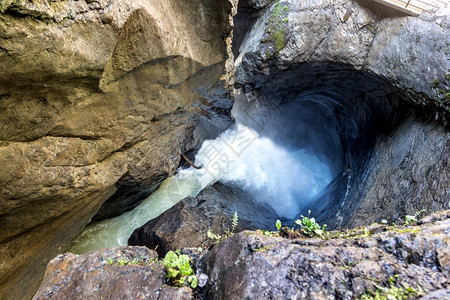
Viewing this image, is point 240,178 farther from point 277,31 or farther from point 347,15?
point 347,15

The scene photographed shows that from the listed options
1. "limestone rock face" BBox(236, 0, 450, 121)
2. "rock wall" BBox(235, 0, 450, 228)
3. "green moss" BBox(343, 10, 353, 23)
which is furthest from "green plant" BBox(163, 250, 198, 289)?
"green moss" BBox(343, 10, 353, 23)

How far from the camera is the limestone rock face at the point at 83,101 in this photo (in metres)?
2.94

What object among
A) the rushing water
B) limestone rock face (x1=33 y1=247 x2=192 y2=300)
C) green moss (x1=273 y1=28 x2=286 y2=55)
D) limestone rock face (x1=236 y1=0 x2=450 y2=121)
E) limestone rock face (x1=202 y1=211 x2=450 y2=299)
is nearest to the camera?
limestone rock face (x1=202 y1=211 x2=450 y2=299)

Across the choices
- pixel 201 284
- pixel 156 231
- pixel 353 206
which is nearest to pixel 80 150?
pixel 156 231

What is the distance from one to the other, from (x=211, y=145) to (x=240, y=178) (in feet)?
4.97

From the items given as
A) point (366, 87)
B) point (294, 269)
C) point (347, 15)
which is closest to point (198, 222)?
point (294, 269)

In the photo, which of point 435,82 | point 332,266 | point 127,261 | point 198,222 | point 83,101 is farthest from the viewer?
point 198,222

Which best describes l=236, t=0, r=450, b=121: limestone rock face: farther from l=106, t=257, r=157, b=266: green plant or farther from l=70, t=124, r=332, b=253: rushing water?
l=106, t=257, r=157, b=266: green plant

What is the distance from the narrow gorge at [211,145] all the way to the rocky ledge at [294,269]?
0.01 meters

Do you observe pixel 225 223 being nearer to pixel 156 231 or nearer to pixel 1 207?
pixel 156 231

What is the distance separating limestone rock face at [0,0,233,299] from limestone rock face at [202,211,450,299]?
291 cm

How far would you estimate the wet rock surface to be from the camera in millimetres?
5574

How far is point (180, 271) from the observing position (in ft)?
7.43

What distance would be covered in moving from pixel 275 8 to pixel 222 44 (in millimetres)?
2880
